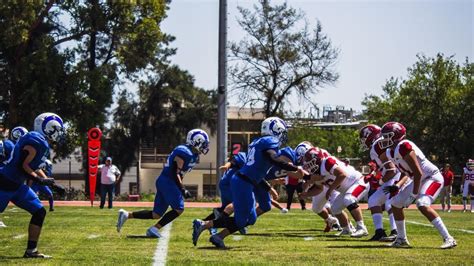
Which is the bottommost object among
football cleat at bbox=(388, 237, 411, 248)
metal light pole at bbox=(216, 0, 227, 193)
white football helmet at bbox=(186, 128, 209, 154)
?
football cleat at bbox=(388, 237, 411, 248)

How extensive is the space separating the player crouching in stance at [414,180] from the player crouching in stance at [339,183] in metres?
1.65

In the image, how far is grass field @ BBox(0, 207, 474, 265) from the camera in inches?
398

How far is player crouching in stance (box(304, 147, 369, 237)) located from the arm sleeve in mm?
3019

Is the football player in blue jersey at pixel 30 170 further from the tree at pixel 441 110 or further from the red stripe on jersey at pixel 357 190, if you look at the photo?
the tree at pixel 441 110

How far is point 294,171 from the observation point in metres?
11.2

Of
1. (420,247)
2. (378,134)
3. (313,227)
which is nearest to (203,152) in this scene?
(378,134)

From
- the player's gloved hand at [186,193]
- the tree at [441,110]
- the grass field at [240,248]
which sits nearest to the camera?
the grass field at [240,248]

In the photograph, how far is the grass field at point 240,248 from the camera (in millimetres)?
10110

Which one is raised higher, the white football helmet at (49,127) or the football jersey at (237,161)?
the white football helmet at (49,127)

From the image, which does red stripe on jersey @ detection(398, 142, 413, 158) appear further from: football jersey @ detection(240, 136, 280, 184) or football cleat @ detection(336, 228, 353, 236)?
football cleat @ detection(336, 228, 353, 236)

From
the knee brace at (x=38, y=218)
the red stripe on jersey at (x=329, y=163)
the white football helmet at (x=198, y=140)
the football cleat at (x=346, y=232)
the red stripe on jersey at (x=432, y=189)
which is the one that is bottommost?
the football cleat at (x=346, y=232)

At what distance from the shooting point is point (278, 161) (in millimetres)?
11180

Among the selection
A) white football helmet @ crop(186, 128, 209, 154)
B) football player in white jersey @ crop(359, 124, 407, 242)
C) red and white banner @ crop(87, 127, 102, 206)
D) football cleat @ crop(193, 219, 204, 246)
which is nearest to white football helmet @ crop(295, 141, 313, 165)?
football player in white jersey @ crop(359, 124, 407, 242)

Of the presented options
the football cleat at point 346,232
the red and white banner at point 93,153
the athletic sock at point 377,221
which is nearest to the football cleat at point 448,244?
the athletic sock at point 377,221
